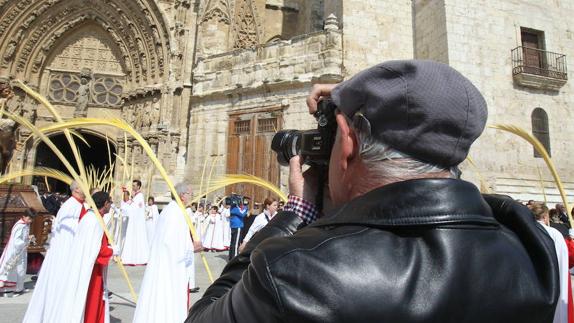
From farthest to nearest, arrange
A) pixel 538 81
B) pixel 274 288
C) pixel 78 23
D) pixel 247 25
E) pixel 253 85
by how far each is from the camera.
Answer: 1. pixel 78 23
2. pixel 247 25
3. pixel 253 85
4. pixel 538 81
5. pixel 274 288

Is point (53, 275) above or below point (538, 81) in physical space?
below

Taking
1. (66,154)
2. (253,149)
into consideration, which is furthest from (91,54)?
(253,149)

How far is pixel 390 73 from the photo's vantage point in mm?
852

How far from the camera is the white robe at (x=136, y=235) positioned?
32.6 feet

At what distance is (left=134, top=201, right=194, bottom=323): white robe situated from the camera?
407 centimetres

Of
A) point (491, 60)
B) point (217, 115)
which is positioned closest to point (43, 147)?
point (217, 115)

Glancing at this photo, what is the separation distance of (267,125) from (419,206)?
503 inches

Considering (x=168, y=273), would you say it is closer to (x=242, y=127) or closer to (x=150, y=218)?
(x=150, y=218)

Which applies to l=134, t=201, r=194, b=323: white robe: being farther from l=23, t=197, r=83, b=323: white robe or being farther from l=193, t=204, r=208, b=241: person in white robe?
l=193, t=204, r=208, b=241: person in white robe

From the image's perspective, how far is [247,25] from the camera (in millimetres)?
17391

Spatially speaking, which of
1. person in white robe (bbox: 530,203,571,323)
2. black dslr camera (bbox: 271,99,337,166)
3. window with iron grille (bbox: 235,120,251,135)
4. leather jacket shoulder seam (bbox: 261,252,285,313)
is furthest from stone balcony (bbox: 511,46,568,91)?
leather jacket shoulder seam (bbox: 261,252,285,313)

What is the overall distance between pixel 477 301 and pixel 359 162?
0.36 meters

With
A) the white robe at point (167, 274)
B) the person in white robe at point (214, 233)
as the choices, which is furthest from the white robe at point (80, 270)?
the person in white robe at point (214, 233)

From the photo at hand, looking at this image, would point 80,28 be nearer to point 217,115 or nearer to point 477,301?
point 217,115
